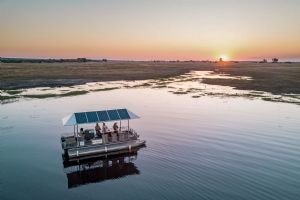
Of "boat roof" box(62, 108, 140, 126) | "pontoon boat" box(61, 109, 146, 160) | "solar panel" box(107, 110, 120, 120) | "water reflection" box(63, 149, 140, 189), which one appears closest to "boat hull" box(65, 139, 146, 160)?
"pontoon boat" box(61, 109, 146, 160)

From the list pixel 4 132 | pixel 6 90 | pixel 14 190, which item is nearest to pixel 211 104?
pixel 4 132

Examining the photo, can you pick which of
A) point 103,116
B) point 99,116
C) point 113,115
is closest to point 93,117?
point 99,116

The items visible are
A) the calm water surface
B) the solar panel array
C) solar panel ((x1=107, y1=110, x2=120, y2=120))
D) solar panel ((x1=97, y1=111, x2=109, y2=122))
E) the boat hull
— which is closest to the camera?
Answer: the calm water surface

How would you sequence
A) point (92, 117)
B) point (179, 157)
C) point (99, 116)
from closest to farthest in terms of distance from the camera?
point (179, 157) < point (92, 117) < point (99, 116)

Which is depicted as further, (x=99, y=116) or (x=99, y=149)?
(x=99, y=116)

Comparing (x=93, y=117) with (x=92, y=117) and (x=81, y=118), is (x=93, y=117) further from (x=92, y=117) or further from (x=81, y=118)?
(x=81, y=118)

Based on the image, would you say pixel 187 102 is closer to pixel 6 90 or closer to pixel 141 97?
pixel 141 97

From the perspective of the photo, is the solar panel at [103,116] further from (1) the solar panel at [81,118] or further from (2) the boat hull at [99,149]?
(2) the boat hull at [99,149]

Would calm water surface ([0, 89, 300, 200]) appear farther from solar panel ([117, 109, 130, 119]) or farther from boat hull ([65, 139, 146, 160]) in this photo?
solar panel ([117, 109, 130, 119])
